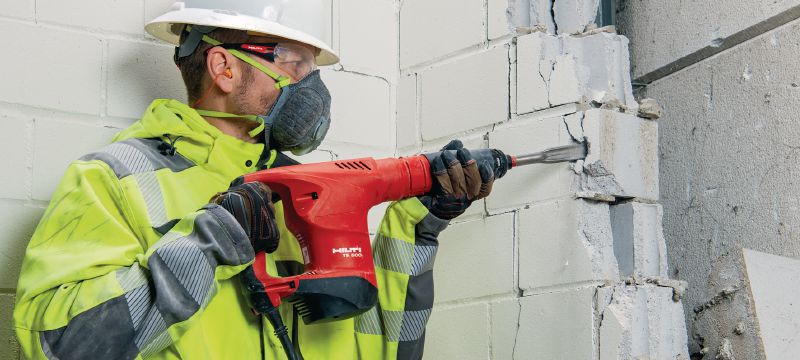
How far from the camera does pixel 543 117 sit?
8.61 ft

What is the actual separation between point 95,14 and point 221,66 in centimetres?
44

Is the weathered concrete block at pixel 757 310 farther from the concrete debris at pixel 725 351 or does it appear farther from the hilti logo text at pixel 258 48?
the hilti logo text at pixel 258 48

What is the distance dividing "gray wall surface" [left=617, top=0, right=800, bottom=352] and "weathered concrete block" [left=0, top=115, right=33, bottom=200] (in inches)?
69.8

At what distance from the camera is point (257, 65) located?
244 cm

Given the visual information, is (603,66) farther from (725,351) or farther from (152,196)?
(152,196)

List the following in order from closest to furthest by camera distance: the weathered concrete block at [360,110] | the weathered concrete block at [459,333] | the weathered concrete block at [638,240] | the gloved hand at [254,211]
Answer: the gloved hand at [254,211]
the weathered concrete block at [638,240]
the weathered concrete block at [459,333]
the weathered concrete block at [360,110]

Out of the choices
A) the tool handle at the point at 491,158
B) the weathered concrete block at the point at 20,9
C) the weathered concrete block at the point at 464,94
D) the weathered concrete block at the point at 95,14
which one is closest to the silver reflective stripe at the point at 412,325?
the tool handle at the point at 491,158

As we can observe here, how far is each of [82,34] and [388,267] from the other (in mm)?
1013

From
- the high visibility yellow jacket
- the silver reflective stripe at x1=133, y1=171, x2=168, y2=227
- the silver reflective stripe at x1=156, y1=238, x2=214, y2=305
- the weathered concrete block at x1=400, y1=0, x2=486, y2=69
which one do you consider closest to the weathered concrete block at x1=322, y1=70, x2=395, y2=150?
the weathered concrete block at x1=400, y1=0, x2=486, y2=69

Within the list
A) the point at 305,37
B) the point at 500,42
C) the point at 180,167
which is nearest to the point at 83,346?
the point at 180,167

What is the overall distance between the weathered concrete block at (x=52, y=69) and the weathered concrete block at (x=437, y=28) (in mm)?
988

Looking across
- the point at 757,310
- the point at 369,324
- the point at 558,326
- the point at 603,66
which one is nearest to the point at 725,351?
the point at 757,310

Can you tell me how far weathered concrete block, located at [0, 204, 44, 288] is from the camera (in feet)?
7.88

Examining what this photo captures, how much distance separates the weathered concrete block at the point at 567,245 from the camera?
8.07ft
